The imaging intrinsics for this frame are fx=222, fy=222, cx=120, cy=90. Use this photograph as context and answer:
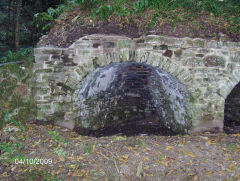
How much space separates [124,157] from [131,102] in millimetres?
4174

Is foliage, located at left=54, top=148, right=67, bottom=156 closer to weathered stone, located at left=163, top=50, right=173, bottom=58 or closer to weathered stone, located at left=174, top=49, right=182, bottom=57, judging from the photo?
weathered stone, located at left=163, top=50, right=173, bottom=58

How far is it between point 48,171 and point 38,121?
61.9 inches

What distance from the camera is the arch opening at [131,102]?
18.7ft

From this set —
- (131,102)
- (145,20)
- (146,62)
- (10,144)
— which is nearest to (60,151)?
(10,144)

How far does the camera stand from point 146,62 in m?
4.82

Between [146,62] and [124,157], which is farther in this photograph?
[146,62]

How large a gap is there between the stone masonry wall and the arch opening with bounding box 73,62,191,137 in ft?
0.98

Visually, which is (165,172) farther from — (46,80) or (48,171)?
(46,80)

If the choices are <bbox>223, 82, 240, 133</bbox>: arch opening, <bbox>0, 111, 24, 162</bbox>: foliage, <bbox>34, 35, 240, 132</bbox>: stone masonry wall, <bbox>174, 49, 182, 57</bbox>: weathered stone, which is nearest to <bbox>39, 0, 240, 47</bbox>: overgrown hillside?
<bbox>34, 35, 240, 132</bbox>: stone masonry wall

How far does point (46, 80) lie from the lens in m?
4.73

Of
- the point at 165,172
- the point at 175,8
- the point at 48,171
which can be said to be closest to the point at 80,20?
the point at 175,8

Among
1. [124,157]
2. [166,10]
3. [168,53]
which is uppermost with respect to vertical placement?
[166,10]

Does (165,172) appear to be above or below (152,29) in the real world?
below

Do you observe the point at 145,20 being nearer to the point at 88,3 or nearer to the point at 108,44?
the point at 108,44
